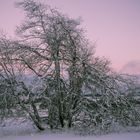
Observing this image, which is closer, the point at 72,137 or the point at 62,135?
the point at 72,137

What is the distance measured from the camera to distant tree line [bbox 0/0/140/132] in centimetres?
1780

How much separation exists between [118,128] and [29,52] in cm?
588

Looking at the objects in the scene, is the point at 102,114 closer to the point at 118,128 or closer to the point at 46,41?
the point at 118,128

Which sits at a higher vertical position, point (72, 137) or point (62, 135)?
point (62, 135)

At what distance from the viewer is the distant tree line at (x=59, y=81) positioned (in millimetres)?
17797

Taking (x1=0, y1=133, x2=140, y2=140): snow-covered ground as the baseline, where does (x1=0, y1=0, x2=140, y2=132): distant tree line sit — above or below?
above

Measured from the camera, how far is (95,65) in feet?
60.5

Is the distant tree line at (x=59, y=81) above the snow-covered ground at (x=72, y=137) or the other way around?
above

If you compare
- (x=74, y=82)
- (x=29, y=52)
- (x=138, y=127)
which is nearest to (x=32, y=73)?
(x=29, y=52)

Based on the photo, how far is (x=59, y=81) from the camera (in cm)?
1784

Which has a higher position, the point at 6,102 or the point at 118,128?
the point at 6,102

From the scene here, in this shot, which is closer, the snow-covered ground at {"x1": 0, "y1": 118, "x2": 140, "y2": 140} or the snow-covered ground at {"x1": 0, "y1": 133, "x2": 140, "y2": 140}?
the snow-covered ground at {"x1": 0, "y1": 133, "x2": 140, "y2": 140}

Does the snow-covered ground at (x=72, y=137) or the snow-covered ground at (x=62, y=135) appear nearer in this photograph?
the snow-covered ground at (x=72, y=137)

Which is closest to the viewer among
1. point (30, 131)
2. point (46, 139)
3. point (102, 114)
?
point (46, 139)
